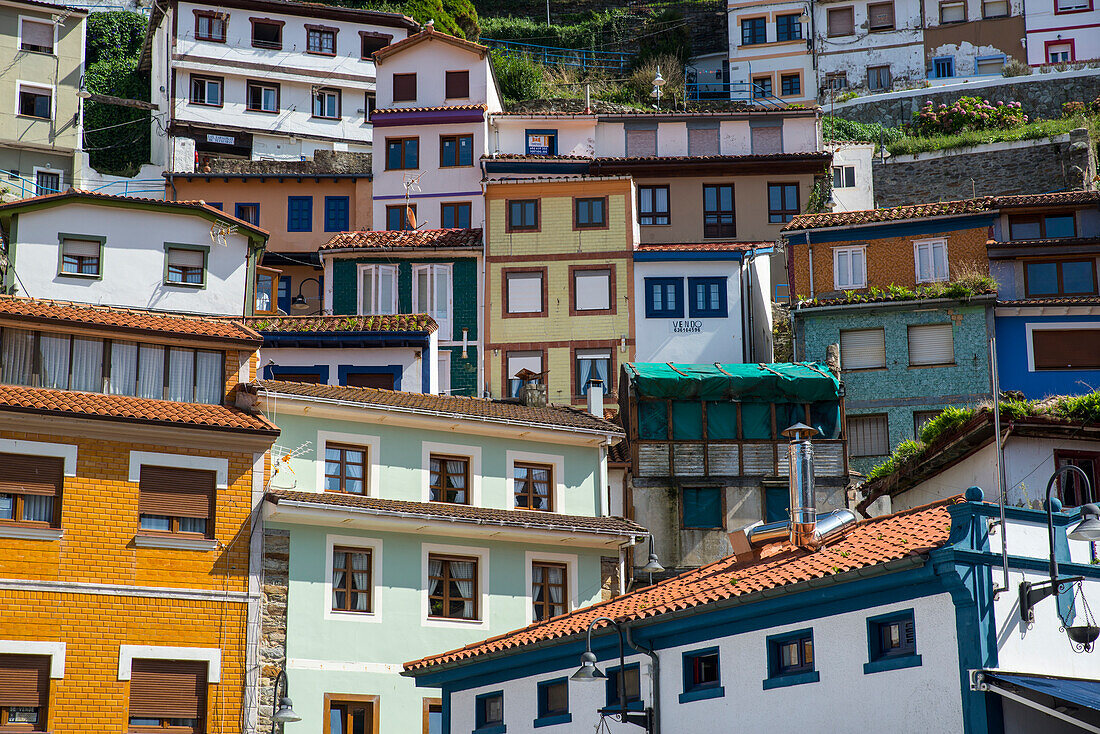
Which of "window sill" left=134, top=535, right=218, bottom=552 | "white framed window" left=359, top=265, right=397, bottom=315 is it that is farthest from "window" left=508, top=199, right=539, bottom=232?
"window sill" left=134, top=535, right=218, bottom=552

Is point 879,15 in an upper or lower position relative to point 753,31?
upper

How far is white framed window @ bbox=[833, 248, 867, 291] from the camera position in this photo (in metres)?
48.5

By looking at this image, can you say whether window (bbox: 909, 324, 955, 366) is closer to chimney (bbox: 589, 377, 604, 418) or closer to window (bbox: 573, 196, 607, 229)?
chimney (bbox: 589, 377, 604, 418)

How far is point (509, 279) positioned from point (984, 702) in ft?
109

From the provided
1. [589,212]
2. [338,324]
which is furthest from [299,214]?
[338,324]

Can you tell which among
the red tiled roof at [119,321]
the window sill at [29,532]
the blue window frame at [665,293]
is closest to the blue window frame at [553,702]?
the window sill at [29,532]

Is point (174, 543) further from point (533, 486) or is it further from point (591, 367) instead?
point (591, 367)

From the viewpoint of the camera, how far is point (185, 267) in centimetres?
4434

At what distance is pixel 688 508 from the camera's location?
4112cm

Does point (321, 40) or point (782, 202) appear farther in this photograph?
point (321, 40)

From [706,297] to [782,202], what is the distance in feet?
30.5

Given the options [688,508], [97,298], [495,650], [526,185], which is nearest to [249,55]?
[526,185]

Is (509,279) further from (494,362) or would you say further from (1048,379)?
(1048,379)

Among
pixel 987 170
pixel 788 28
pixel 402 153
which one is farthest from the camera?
pixel 788 28
